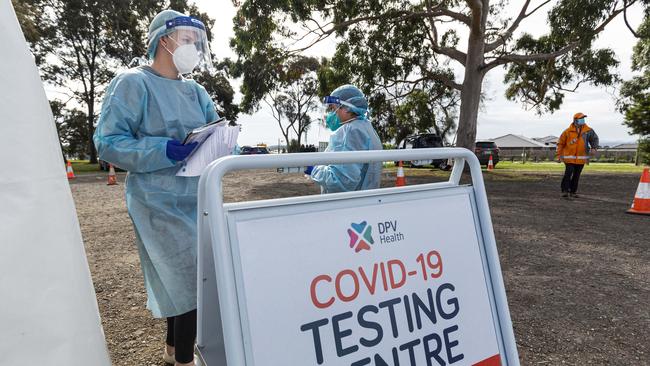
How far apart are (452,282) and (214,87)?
30760mm

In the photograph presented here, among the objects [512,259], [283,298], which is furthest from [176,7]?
[283,298]

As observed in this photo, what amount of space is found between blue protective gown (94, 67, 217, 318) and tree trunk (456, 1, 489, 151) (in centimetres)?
1182

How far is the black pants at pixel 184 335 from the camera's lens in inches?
69.5

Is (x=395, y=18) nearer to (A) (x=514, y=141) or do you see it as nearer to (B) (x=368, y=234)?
(B) (x=368, y=234)

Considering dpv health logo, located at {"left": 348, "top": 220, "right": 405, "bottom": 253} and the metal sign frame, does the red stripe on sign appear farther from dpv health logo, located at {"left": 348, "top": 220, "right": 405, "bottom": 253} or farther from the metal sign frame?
dpv health logo, located at {"left": 348, "top": 220, "right": 405, "bottom": 253}

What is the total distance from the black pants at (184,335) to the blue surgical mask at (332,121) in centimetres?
161

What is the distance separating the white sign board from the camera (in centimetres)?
107

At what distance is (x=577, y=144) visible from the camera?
7262 millimetres

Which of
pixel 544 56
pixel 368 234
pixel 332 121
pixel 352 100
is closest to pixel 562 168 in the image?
pixel 544 56

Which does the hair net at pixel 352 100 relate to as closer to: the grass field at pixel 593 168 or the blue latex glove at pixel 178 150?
the blue latex glove at pixel 178 150

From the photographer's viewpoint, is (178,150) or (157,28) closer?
(178,150)

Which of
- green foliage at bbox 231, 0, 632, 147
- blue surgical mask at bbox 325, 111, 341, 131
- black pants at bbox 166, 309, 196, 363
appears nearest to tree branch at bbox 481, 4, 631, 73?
green foliage at bbox 231, 0, 632, 147

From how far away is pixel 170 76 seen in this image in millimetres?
1857

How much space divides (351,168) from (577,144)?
695 centimetres
